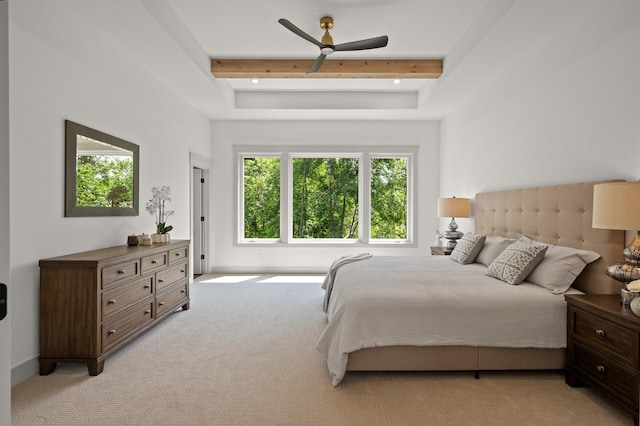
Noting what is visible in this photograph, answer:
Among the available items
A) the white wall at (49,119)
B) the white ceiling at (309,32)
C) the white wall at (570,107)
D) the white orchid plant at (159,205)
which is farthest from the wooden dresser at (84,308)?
the white wall at (570,107)

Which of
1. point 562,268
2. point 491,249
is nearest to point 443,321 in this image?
point 562,268

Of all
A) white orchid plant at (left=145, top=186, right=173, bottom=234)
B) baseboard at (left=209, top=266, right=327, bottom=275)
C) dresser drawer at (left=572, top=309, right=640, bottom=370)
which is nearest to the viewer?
dresser drawer at (left=572, top=309, right=640, bottom=370)

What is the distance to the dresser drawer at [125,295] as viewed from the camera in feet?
8.50

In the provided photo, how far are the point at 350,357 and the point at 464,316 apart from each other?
0.83 m

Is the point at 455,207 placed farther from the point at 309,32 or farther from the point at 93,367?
the point at 93,367

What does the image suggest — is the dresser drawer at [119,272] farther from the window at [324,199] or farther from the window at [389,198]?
the window at [389,198]

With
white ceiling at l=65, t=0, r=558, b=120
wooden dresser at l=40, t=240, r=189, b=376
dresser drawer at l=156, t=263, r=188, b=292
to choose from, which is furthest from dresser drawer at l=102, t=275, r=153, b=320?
white ceiling at l=65, t=0, r=558, b=120

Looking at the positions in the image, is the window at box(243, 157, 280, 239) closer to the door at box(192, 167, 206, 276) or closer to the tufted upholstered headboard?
the door at box(192, 167, 206, 276)

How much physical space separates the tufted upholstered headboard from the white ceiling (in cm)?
139

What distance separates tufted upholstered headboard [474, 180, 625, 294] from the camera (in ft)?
8.19

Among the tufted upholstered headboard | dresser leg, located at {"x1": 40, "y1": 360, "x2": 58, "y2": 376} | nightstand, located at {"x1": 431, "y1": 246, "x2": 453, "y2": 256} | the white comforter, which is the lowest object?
dresser leg, located at {"x1": 40, "y1": 360, "x2": 58, "y2": 376}

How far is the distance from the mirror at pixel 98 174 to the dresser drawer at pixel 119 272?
597 mm

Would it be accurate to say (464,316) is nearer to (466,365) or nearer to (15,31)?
(466,365)

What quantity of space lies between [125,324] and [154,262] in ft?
2.15
